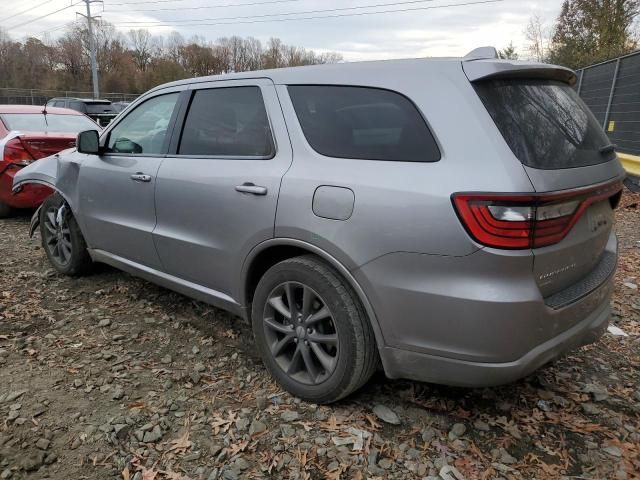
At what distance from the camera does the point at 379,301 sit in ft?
7.47

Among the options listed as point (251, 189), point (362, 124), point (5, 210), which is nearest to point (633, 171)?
point (362, 124)

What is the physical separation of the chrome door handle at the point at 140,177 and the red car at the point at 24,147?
3.61 m

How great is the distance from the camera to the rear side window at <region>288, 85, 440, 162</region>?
2.25 meters

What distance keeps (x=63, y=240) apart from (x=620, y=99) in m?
10.1

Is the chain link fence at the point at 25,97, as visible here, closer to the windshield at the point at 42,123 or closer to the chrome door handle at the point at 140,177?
the windshield at the point at 42,123

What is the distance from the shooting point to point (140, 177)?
11.5 ft

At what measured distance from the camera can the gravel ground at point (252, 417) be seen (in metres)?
2.31

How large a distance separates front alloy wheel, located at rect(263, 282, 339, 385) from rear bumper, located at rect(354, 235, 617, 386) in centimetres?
35

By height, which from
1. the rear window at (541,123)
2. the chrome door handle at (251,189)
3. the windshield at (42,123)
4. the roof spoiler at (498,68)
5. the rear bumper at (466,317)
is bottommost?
the rear bumper at (466,317)

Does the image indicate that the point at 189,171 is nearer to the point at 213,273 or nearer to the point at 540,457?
the point at 213,273

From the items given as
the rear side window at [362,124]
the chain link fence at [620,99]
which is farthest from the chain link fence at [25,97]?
the rear side window at [362,124]

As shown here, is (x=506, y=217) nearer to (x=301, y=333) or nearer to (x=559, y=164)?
(x=559, y=164)

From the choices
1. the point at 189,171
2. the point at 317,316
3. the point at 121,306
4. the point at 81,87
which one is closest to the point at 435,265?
the point at 317,316

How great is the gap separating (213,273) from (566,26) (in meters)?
27.1
